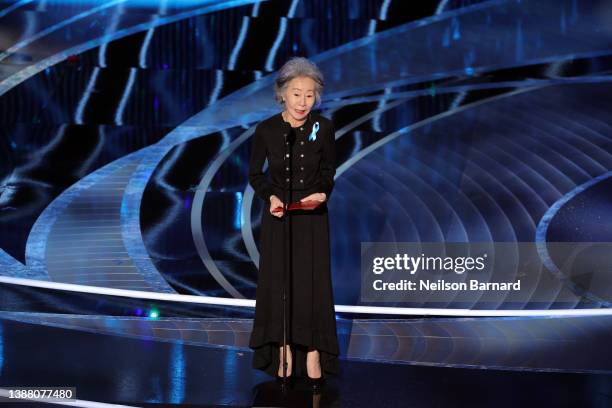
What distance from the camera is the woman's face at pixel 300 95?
10.0 feet

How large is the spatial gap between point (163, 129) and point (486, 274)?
7.81ft

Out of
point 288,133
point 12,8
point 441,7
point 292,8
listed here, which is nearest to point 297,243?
point 288,133

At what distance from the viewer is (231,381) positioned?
11.3 ft

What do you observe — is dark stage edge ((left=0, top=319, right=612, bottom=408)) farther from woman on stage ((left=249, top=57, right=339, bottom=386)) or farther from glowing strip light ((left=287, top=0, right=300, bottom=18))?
glowing strip light ((left=287, top=0, right=300, bottom=18))

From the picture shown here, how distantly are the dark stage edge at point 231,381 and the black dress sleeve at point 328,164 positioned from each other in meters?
0.87

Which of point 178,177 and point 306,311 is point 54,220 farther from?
point 306,311

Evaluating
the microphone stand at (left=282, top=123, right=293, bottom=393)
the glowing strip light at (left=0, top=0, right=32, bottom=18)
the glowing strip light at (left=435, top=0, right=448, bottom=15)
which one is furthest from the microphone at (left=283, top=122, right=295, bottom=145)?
the glowing strip light at (left=0, top=0, right=32, bottom=18)

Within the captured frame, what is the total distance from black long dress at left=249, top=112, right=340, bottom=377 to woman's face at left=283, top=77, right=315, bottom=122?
4.1 inches

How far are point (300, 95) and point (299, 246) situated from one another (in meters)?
0.63

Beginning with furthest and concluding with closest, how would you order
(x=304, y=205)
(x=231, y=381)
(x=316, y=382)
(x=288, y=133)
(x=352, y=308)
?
(x=352, y=308)
(x=231, y=381)
(x=316, y=382)
(x=288, y=133)
(x=304, y=205)

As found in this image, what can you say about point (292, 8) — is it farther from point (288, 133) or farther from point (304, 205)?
point (304, 205)

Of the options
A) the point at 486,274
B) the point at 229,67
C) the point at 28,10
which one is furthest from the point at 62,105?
the point at 486,274

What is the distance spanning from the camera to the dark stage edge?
3.13 metres

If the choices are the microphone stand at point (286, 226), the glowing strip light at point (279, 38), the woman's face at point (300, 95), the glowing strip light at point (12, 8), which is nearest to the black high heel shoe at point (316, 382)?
the microphone stand at point (286, 226)
